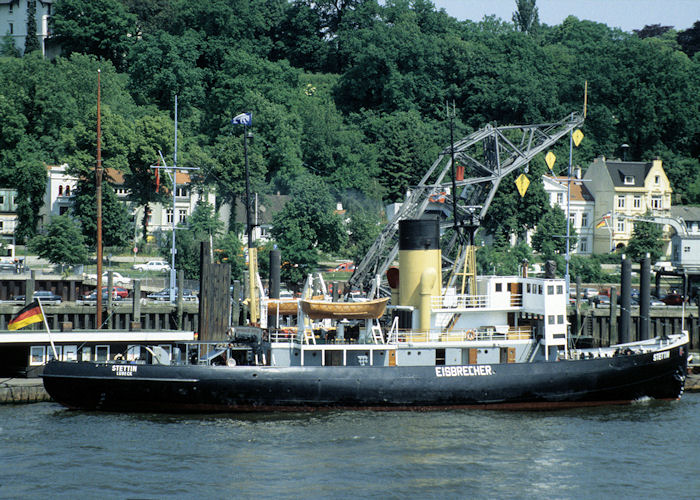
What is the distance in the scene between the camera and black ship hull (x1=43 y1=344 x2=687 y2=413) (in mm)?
36375

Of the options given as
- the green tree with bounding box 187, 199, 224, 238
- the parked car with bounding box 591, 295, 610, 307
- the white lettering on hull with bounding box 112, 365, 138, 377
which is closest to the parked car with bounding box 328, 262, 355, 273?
the green tree with bounding box 187, 199, 224, 238

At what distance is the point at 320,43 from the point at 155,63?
89.0 feet

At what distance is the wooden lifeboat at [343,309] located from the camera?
36.8 m

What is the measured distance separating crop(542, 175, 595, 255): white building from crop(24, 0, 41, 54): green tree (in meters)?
62.9

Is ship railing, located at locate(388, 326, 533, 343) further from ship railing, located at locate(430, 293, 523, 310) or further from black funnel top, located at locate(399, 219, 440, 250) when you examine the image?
black funnel top, located at locate(399, 219, 440, 250)

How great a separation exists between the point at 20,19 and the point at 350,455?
4263 inches

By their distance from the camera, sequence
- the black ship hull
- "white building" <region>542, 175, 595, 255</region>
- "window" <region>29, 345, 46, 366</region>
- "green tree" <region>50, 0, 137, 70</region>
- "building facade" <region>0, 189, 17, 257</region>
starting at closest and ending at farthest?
1. the black ship hull
2. "window" <region>29, 345, 46, 366</region>
3. "building facade" <region>0, 189, 17, 257</region>
4. "white building" <region>542, 175, 595, 255</region>
5. "green tree" <region>50, 0, 137, 70</region>

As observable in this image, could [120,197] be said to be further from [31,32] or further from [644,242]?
[31,32]

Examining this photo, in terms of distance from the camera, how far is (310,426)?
34344mm

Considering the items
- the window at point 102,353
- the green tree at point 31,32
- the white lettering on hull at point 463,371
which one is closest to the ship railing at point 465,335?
the white lettering on hull at point 463,371

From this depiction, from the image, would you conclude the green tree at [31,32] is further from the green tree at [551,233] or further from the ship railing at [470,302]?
the ship railing at [470,302]

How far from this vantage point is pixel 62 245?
66.3 m

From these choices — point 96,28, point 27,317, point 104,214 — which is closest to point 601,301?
point 27,317

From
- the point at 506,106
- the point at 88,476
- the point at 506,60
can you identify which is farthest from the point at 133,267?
the point at 506,60
